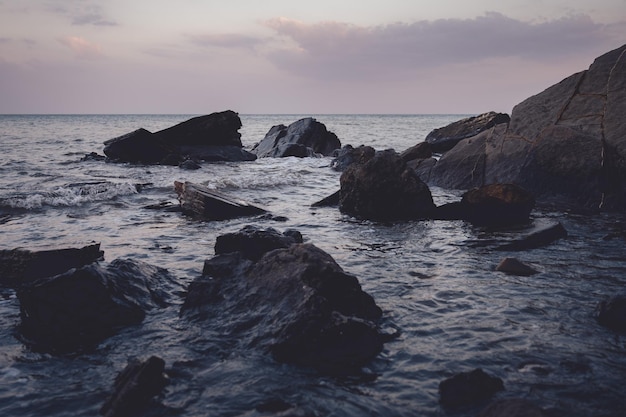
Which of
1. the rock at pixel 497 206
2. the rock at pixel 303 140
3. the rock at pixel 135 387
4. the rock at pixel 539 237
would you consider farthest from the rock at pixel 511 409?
the rock at pixel 303 140

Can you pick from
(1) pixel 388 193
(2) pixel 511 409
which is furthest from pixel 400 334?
(1) pixel 388 193

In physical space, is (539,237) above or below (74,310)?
above

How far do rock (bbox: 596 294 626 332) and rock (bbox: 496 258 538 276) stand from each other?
156cm

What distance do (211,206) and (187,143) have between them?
16942mm

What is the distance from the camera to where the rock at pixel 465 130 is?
2397cm

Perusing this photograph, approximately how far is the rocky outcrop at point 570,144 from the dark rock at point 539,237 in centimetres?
313

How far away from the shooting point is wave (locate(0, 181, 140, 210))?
39.9ft

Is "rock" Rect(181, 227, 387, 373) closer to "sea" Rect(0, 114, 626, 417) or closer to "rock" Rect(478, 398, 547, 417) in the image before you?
"sea" Rect(0, 114, 626, 417)

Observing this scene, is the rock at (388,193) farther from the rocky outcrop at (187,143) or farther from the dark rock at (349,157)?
the rocky outcrop at (187,143)

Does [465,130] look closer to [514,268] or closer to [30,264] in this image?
[514,268]

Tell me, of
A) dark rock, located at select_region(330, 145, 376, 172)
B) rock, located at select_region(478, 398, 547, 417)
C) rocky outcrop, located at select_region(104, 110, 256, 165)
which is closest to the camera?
rock, located at select_region(478, 398, 547, 417)

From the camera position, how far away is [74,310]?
4941mm

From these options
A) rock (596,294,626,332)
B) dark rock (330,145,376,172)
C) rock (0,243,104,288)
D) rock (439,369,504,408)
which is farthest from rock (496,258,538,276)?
dark rock (330,145,376,172)

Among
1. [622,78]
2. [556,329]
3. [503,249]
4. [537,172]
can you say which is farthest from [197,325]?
[622,78]
